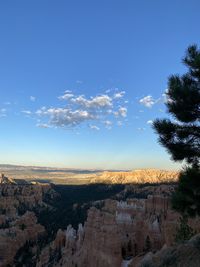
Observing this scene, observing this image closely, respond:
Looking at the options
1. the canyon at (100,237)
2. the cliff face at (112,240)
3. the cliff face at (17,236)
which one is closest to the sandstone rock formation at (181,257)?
the canyon at (100,237)

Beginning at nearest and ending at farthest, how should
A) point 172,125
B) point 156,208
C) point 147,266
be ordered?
point 172,125 → point 147,266 → point 156,208

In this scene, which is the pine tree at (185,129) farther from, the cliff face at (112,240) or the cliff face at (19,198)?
the cliff face at (19,198)

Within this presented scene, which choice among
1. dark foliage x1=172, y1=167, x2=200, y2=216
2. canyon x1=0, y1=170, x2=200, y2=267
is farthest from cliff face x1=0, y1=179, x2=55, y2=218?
dark foliage x1=172, y1=167, x2=200, y2=216

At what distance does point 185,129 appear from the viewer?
16547 millimetres

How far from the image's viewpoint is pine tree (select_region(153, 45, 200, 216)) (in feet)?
52.3

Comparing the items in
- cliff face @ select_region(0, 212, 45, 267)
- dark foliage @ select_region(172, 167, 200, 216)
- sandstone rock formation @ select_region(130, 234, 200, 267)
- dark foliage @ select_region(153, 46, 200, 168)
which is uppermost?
dark foliage @ select_region(153, 46, 200, 168)

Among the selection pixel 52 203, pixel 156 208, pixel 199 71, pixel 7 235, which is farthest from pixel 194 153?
pixel 52 203

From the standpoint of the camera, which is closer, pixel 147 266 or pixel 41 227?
pixel 147 266

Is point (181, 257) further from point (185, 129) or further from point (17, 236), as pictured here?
point (17, 236)

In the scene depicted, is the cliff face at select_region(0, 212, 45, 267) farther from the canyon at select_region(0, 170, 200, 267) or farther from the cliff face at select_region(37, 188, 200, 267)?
the cliff face at select_region(37, 188, 200, 267)

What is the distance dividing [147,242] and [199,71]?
3513cm

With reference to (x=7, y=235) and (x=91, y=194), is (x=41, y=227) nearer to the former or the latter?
(x=7, y=235)

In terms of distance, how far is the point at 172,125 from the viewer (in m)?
16.6

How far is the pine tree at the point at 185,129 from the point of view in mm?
15953
